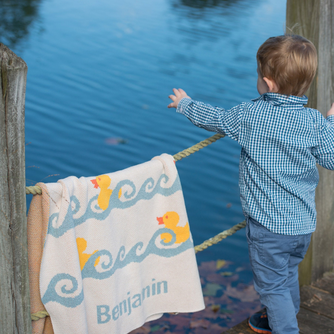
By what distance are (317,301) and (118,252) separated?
4.39 ft

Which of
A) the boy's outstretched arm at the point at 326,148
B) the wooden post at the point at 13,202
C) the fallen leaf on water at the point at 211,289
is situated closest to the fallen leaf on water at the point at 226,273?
the fallen leaf on water at the point at 211,289

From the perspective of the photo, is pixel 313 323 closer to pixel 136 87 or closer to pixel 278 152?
pixel 278 152

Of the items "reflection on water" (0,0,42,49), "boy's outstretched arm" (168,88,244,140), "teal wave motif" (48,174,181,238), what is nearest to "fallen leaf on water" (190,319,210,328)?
"teal wave motif" (48,174,181,238)

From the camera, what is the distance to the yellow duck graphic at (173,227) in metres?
1.77

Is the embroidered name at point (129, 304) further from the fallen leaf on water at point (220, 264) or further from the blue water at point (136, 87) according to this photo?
the blue water at point (136, 87)

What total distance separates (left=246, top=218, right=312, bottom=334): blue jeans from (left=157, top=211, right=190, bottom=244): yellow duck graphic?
0.26 m

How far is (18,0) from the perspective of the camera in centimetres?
1474

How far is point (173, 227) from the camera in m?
1.79

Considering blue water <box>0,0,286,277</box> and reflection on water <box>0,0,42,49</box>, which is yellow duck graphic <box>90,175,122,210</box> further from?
reflection on water <box>0,0,42,49</box>

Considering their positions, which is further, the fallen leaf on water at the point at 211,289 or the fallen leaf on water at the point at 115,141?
the fallen leaf on water at the point at 115,141

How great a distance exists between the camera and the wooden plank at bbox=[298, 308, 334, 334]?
2227 millimetres

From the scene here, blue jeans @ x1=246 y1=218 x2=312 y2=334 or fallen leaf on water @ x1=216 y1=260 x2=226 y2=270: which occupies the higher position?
blue jeans @ x1=246 y1=218 x2=312 y2=334

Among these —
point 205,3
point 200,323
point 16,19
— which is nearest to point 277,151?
point 200,323

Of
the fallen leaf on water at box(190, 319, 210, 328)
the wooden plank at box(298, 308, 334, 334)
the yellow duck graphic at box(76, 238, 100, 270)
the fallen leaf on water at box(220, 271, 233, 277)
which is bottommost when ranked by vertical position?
the fallen leaf on water at box(220, 271, 233, 277)
